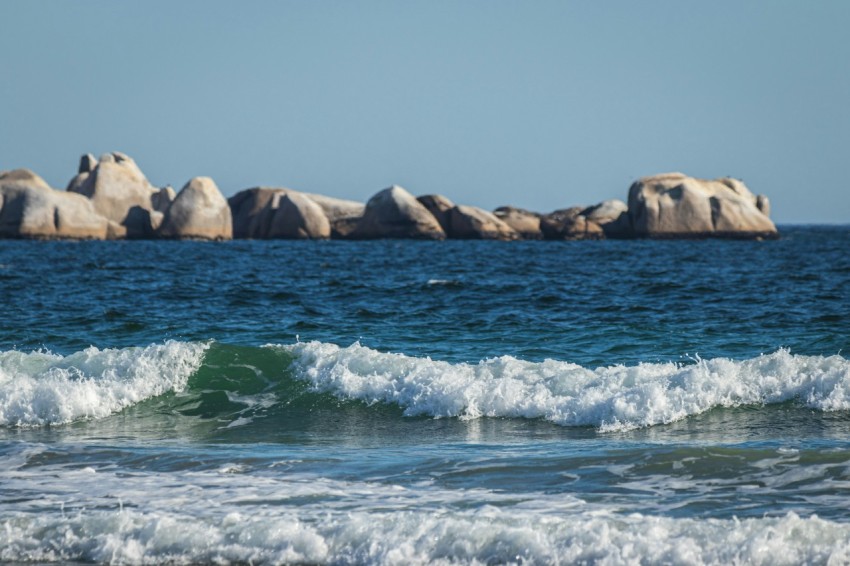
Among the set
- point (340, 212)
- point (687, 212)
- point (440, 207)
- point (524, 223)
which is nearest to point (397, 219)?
point (440, 207)

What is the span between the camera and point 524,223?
3344 inches

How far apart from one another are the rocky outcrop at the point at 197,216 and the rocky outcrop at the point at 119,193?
464cm

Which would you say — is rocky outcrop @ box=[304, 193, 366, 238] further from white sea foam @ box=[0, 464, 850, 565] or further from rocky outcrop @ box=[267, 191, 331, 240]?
white sea foam @ box=[0, 464, 850, 565]

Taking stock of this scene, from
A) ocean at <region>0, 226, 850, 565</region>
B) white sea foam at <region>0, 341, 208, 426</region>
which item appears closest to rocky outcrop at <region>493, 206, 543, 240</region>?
ocean at <region>0, 226, 850, 565</region>

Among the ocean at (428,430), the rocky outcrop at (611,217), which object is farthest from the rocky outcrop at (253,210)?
the ocean at (428,430)

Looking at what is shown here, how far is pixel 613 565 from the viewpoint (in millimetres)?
6695

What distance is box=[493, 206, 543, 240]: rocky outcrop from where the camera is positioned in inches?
3317

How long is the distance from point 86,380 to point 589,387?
6.64 meters

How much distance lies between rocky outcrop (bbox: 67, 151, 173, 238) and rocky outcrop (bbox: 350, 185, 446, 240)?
16.9 meters

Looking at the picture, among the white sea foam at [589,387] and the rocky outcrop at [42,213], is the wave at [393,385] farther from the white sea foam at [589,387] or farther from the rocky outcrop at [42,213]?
the rocky outcrop at [42,213]

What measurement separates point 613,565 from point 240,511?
2902 millimetres

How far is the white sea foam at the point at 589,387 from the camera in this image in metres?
11.7

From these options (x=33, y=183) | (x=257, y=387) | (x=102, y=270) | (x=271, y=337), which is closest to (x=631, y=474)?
(x=257, y=387)

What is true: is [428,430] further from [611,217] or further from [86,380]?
[611,217]
